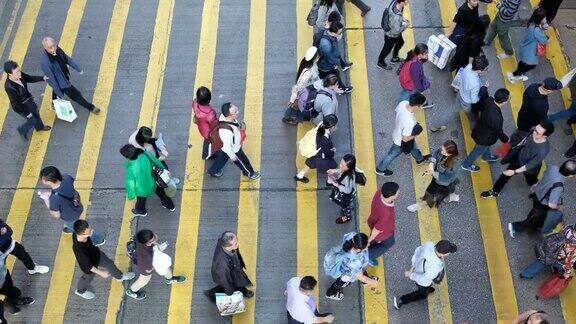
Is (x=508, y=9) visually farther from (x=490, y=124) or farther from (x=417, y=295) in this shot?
(x=417, y=295)

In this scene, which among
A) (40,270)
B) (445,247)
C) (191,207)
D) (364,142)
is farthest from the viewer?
(364,142)

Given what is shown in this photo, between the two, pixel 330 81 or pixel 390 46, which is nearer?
pixel 330 81

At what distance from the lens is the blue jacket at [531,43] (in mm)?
9031

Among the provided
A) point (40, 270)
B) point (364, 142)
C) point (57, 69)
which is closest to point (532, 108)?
point (364, 142)

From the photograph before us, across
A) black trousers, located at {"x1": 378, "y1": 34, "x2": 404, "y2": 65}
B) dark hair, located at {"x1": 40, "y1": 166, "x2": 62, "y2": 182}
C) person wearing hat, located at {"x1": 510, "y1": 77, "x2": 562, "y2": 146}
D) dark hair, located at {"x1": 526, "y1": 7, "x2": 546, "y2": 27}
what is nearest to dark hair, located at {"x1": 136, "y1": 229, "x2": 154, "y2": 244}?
dark hair, located at {"x1": 40, "y1": 166, "x2": 62, "y2": 182}

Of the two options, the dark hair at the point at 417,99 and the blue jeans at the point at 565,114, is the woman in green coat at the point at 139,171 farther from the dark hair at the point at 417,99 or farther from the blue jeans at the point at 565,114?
the blue jeans at the point at 565,114

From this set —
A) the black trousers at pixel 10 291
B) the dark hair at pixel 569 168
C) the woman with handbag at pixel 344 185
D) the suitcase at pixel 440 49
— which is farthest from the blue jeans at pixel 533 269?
the black trousers at pixel 10 291

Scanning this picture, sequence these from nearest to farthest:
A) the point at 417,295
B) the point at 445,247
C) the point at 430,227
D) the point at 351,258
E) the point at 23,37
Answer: the point at 445,247, the point at 351,258, the point at 417,295, the point at 430,227, the point at 23,37

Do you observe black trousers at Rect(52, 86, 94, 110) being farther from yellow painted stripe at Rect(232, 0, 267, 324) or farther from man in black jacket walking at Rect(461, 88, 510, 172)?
man in black jacket walking at Rect(461, 88, 510, 172)

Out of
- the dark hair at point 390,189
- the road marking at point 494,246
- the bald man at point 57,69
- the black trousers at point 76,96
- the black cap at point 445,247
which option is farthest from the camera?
the black trousers at point 76,96

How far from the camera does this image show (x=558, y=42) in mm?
10758

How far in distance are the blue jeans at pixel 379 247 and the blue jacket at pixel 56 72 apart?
5.54m

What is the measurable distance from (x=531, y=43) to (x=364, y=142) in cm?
323

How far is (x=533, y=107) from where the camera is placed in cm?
824
